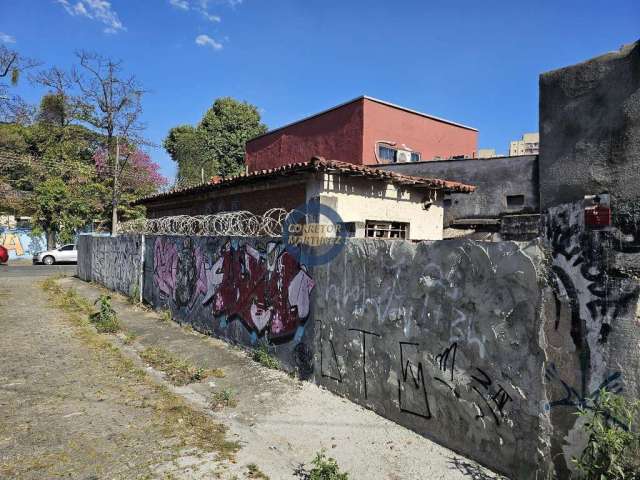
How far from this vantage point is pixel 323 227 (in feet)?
19.4

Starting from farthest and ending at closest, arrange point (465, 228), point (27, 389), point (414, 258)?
point (465, 228), point (27, 389), point (414, 258)

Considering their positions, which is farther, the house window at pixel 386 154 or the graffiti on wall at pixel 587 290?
the house window at pixel 386 154

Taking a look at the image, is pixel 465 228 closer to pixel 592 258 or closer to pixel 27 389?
pixel 592 258

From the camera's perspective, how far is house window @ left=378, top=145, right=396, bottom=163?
1747cm

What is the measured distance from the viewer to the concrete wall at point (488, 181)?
12375 mm

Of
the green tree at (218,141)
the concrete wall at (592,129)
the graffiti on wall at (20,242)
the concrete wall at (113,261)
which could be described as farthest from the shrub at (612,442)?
the graffiti on wall at (20,242)

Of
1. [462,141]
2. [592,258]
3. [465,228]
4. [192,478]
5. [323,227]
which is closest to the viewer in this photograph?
[592,258]

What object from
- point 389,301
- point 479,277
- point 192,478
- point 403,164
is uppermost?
point 403,164

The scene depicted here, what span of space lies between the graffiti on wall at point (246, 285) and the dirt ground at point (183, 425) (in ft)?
2.20

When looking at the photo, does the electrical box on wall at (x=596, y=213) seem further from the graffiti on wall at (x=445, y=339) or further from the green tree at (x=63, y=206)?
the green tree at (x=63, y=206)

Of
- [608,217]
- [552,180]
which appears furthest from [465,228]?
[608,217]

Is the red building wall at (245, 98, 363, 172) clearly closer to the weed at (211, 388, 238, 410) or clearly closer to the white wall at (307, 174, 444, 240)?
the white wall at (307, 174, 444, 240)

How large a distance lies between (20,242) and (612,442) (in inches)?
1491

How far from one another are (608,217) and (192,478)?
149 inches
